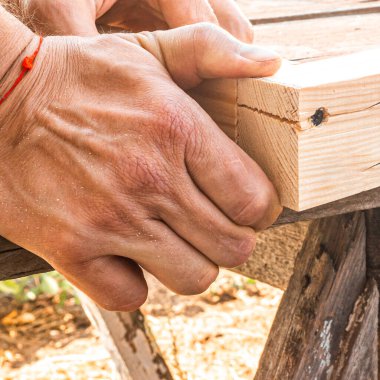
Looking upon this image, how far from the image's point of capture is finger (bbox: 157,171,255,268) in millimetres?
908

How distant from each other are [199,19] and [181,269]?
45 cm

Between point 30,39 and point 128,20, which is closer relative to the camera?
point 30,39

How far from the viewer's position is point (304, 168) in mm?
882

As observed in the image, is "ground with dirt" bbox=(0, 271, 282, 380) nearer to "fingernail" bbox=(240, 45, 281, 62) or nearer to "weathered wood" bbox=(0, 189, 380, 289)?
"weathered wood" bbox=(0, 189, 380, 289)

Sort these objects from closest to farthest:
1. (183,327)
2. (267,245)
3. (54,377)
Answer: (267,245), (54,377), (183,327)

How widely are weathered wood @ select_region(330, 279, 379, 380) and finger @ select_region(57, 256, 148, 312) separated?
564 mm

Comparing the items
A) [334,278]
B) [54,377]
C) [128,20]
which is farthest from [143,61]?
[54,377]

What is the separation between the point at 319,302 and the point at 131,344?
2.89ft

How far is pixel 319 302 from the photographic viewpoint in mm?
1386

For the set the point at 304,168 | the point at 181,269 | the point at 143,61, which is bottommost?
the point at 181,269

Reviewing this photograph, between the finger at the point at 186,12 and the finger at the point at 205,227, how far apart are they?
38 centimetres

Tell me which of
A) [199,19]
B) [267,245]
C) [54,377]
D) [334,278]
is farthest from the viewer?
[54,377]

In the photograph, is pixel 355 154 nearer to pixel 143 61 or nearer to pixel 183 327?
pixel 143 61

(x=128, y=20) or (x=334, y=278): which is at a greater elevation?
(x=128, y=20)
